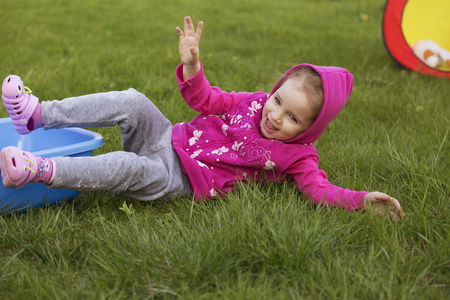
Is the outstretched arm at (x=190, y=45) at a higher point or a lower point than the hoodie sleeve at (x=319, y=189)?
higher

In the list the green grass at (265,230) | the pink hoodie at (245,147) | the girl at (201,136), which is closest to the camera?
the green grass at (265,230)

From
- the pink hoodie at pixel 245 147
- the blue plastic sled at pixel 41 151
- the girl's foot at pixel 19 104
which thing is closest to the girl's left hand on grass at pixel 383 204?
the pink hoodie at pixel 245 147

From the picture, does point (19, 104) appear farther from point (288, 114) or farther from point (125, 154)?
point (288, 114)

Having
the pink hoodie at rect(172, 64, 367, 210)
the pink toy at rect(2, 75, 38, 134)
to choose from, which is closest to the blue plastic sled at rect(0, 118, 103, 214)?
the pink toy at rect(2, 75, 38, 134)

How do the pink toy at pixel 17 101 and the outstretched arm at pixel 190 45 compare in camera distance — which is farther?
the outstretched arm at pixel 190 45

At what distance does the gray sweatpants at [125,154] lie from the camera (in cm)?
192

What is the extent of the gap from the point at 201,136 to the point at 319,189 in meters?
0.64

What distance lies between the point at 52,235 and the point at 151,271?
0.51 metres

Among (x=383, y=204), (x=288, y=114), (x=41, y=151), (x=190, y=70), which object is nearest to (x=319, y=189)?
(x=383, y=204)

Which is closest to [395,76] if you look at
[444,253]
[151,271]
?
[444,253]

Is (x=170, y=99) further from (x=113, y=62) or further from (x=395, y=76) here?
(x=395, y=76)

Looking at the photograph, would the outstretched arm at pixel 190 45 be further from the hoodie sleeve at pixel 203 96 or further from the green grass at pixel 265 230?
the green grass at pixel 265 230

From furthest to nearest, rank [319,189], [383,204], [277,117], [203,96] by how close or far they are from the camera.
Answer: [203,96] → [277,117] → [319,189] → [383,204]

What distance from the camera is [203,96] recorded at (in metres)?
2.29
